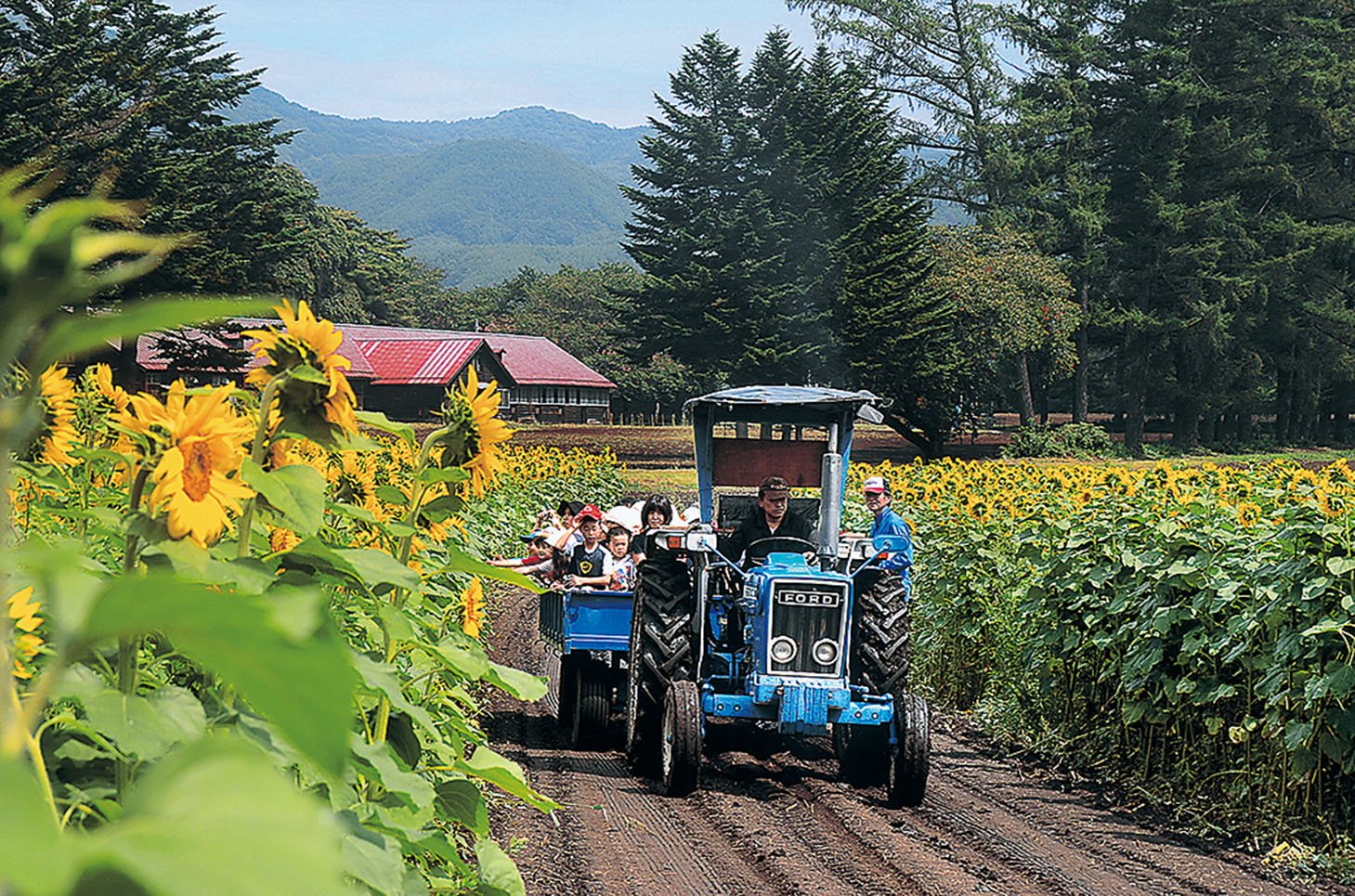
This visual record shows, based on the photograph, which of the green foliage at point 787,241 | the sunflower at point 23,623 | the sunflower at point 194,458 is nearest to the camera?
the sunflower at point 23,623

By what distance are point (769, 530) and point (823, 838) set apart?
90.2 inches

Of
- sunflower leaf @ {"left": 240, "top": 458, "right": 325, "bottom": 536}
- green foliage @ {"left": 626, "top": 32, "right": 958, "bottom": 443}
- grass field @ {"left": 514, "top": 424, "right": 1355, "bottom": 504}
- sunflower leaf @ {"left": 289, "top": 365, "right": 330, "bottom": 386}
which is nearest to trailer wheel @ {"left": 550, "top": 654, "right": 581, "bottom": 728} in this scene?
sunflower leaf @ {"left": 289, "top": 365, "right": 330, "bottom": 386}

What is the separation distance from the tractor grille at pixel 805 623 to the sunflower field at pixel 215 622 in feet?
12.1

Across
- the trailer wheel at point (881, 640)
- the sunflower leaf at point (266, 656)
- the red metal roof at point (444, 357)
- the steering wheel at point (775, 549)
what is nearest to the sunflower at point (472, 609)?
the sunflower leaf at point (266, 656)

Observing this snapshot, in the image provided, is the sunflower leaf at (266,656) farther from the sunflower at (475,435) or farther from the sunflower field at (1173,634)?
the sunflower field at (1173,634)

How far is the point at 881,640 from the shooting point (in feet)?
25.7

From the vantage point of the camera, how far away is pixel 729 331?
4738cm

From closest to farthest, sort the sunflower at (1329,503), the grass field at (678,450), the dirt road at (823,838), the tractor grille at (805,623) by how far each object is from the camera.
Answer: the dirt road at (823,838), the sunflower at (1329,503), the tractor grille at (805,623), the grass field at (678,450)

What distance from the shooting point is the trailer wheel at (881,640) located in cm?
777

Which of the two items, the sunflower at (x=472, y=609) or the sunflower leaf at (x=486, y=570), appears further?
the sunflower at (x=472, y=609)

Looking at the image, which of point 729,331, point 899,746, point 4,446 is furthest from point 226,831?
point 729,331

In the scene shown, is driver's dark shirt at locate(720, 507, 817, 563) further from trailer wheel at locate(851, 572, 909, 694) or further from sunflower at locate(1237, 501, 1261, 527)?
sunflower at locate(1237, 501, 1261, 527)

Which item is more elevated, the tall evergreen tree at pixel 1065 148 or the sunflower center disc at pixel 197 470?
the tall evergreen tree at pixel 1065 148

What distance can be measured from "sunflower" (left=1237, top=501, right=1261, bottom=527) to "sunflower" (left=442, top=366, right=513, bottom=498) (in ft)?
23.9
